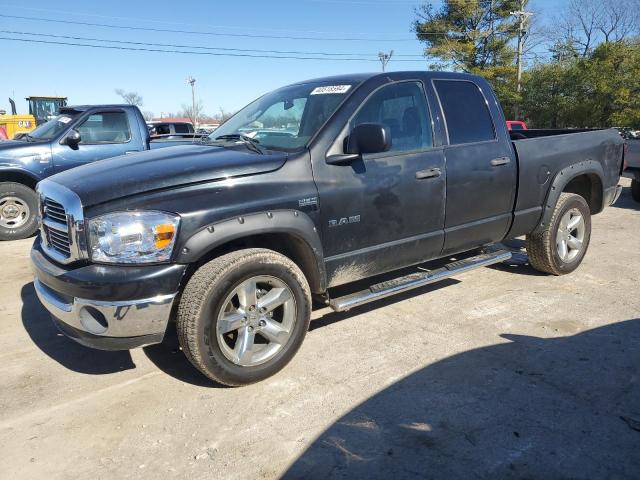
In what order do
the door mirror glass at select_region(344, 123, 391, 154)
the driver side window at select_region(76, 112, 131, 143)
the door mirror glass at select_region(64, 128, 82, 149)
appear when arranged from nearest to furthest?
the door mirror glass at select_region(344, 123, 391, 154) → the door mirror glass at select_region(64, 128, 82, 149) → the driver side window at select_region(76, 112, 131, 143)

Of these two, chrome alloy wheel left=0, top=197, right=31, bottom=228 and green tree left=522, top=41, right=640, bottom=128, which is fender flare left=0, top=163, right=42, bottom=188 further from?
green tree left=522, top=41, right=640, bottom=128

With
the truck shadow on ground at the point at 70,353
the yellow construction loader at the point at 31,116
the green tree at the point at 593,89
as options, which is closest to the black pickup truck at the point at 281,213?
the truck shadow on ground at the point at 70,353

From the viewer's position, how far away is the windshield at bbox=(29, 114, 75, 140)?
7.62 metres

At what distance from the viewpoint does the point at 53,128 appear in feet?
25.5

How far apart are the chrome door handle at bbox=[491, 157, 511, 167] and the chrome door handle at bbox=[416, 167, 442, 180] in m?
0.67

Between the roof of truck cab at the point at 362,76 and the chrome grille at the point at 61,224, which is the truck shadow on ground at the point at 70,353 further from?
the roof of truck cab at the point at 362,76

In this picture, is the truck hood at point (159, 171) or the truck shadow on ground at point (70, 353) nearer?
the truck hood at point (159, 171)

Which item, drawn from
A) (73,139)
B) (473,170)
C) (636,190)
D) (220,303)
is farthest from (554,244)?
(73,139)

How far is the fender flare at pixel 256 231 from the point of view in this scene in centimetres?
285

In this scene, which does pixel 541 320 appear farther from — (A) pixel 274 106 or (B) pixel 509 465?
(A) pixel 274 106

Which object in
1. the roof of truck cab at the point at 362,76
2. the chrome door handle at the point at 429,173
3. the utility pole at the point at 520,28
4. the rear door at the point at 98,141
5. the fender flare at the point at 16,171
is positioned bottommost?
the fender flare at the point at 16,171

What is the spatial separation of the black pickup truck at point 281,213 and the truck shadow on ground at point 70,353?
566mm

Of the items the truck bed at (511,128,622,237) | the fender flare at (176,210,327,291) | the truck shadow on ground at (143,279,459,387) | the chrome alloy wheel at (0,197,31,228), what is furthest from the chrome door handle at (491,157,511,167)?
the chrome alloy wheel at (0,197,31,228)

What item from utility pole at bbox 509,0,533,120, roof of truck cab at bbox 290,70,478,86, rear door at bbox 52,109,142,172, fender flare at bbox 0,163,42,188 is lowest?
fender flare at bbox 0,163,42,188
